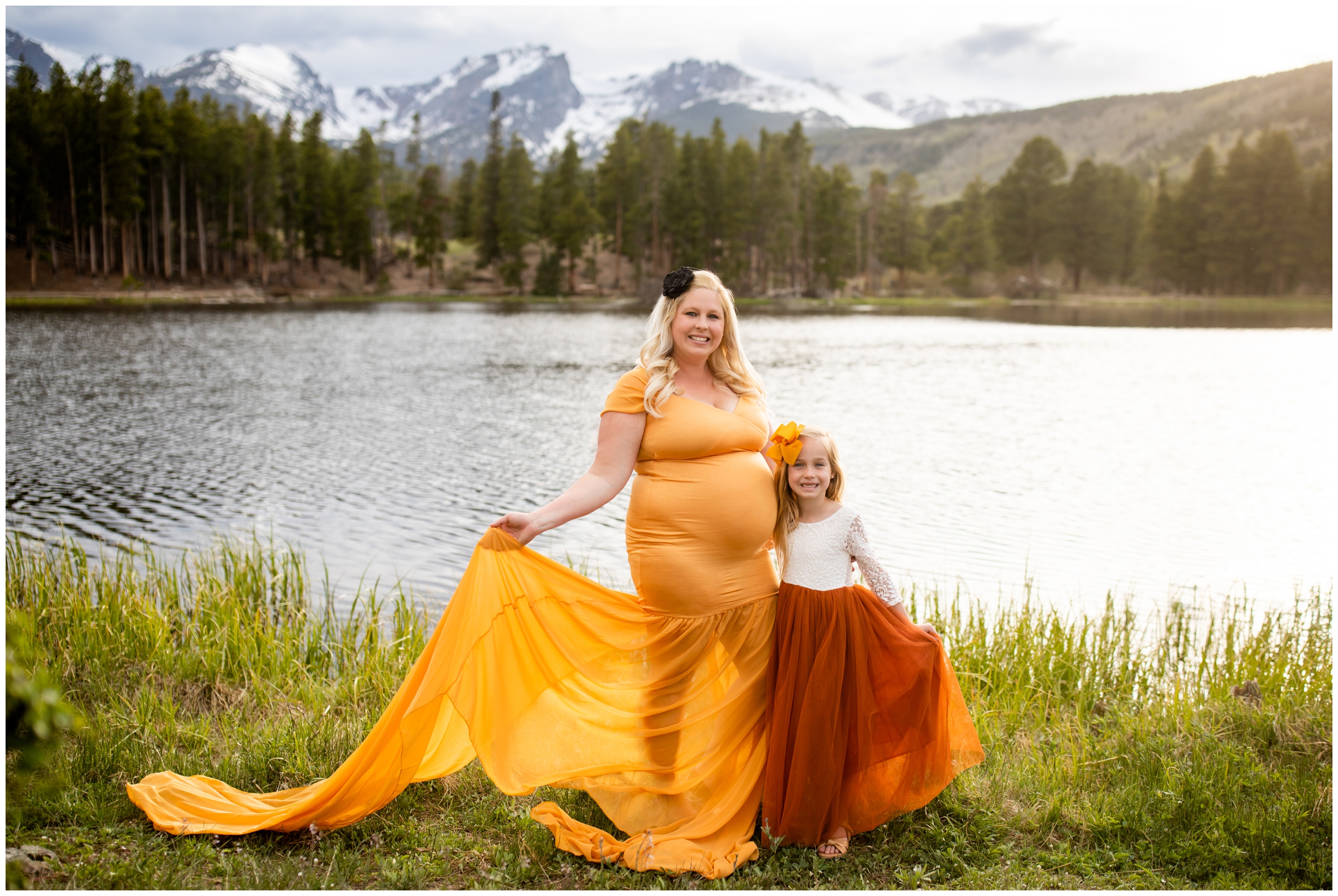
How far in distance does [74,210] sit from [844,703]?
219 ft

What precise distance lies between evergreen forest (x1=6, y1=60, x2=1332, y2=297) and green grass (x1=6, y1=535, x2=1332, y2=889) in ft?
196

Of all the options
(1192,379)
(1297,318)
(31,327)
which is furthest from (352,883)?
(1297,318)

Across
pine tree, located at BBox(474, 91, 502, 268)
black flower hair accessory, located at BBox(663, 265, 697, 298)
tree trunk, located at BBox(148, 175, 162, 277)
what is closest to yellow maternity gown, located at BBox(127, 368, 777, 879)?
black flower hair accessory, located at BBox(663, 265, 697, 298)

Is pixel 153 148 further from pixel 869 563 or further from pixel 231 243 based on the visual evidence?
pixel 869 563

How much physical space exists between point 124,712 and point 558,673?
277 cm

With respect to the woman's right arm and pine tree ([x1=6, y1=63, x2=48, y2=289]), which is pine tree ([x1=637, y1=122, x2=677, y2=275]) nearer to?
pine tree ([x1=6, y1=63, x2=48, y2=289])

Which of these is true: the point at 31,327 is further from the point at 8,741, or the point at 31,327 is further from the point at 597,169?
the point at 597,169

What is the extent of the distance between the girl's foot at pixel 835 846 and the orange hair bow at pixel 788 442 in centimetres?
156

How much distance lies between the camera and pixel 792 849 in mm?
3711

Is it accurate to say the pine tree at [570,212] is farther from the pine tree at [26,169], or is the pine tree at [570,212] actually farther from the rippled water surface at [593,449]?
the rippled water surface at [593,449]

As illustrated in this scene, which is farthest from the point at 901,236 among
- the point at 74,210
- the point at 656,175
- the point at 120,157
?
the point at 74,210

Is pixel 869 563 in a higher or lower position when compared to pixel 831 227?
lower

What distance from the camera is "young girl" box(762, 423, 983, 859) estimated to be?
3.68 metres

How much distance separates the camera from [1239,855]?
3637 mm
